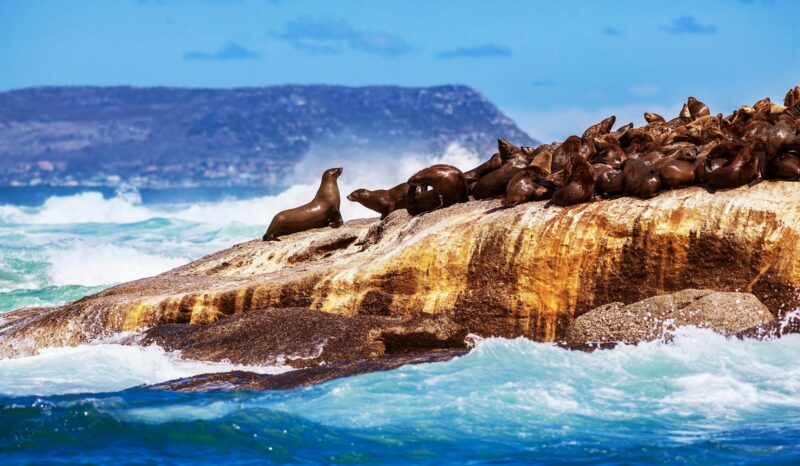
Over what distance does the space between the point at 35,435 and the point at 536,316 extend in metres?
4.83

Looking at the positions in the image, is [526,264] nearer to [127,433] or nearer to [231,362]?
[231,362]

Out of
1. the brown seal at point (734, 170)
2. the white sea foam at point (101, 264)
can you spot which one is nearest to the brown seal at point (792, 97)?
the brown seal at point (734, 170)

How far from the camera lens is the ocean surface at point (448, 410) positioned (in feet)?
28.9

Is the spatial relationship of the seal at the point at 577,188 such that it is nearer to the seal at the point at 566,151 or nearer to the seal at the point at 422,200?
the seal at the point at 566,151

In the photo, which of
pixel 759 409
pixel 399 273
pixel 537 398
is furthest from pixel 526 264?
pixel 759 409

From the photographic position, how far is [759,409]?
9531 mm

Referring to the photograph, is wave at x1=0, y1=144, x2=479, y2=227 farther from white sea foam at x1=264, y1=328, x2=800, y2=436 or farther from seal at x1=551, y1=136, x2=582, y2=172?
white sea foam at x1=264, y1=328, x2=800, y2=436

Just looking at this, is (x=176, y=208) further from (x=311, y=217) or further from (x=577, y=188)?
(x=577, y=188)

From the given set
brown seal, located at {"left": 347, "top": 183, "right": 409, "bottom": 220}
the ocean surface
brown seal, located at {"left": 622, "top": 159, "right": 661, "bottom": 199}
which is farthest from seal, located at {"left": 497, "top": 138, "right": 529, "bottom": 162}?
the ocean surface

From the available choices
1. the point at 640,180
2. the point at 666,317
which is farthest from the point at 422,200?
the point at 666,317

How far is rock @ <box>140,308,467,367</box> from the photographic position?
1118 cm

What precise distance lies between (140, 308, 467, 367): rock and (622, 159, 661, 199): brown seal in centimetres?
223

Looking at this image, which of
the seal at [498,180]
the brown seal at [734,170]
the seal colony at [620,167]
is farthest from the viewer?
the seal at [498,180]

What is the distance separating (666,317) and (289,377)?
11.6 ft
